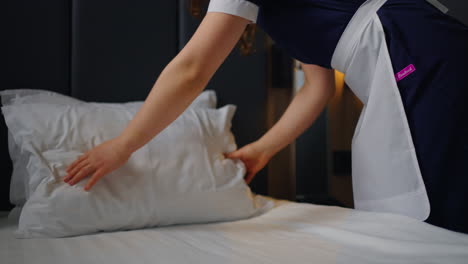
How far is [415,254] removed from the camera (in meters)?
0.67

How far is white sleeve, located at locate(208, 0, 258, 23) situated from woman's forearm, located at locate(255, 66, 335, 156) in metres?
0.42

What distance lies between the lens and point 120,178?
3.22 ft

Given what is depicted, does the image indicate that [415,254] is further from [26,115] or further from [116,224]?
[26,115]

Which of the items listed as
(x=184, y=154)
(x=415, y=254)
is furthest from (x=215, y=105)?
(x=415, y=254)

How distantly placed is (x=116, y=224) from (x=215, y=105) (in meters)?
0.68

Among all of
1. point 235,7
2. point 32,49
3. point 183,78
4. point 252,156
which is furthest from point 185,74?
point 32,49

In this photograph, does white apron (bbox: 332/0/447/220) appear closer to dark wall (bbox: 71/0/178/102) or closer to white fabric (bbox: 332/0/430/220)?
white fabric (bbox: 332/0/430/220)

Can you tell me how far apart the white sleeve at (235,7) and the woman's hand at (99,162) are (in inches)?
15.4

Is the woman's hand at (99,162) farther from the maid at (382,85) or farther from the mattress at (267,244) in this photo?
the mattress at (267,244)

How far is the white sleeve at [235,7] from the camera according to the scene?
0.84 metres

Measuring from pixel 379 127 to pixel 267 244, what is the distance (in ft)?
1.23

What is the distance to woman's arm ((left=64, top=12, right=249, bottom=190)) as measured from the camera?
0.85 metres

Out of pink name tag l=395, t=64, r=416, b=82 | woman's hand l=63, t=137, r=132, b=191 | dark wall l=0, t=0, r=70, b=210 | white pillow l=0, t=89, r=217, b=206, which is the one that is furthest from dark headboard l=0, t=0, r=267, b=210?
pink name tag l=395, t=64, r=416, b=82

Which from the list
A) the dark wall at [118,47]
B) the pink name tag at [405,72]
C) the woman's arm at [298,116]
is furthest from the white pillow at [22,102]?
the pink name tag at [405,72]
